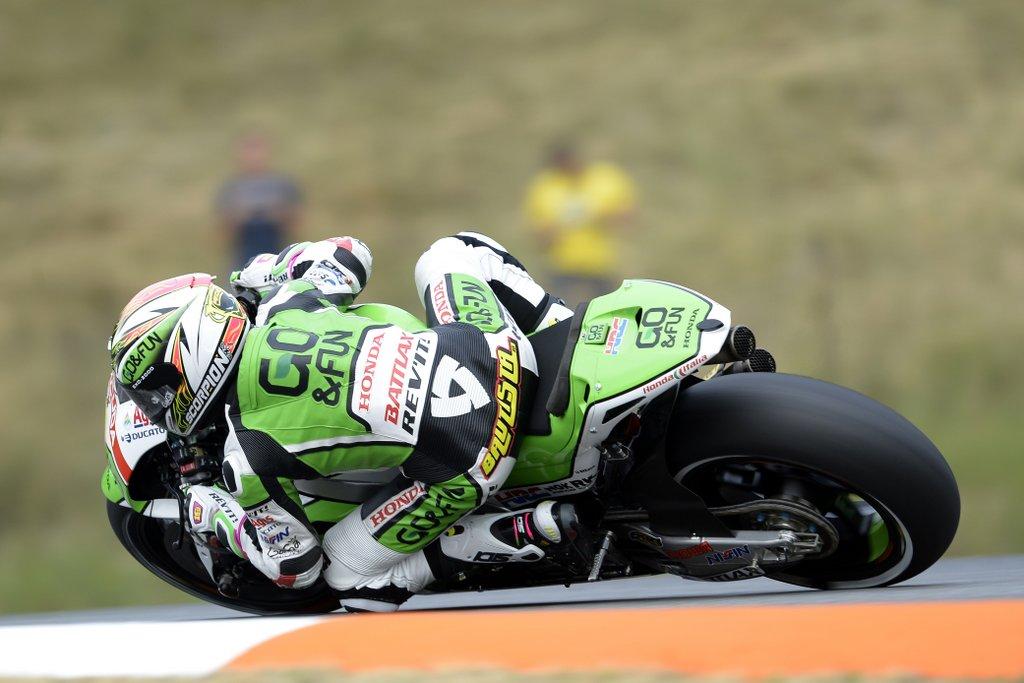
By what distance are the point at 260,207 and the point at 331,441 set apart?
553 centimetres

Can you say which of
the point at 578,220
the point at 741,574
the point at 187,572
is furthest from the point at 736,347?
the point at 578,220

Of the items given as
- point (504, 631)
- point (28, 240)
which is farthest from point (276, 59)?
point (504, 631)

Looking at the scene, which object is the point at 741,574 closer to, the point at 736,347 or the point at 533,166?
the point at 736,347

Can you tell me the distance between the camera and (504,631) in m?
3.29

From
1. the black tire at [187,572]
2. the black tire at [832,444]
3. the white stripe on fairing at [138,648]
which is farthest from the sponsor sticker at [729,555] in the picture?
the black tire at [187,572]

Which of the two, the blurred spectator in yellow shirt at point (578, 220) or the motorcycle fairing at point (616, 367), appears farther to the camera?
the blurred spectator in yellow shirt at point (578, 220)

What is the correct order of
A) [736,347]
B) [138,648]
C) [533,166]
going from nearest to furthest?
[138,648] → [736,347] → [533,166]

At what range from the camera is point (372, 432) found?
3.96 meters

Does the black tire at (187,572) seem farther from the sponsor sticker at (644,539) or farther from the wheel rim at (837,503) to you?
the wheel rim at (837,503)

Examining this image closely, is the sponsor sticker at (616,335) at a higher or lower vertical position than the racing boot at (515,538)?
higher

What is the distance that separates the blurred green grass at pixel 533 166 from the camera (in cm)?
883

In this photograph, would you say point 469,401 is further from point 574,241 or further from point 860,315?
point 860,315

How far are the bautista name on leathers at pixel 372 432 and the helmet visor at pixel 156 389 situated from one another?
17 centimetres

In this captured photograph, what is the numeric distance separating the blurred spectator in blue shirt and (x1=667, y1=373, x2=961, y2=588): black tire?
18.8 ft
